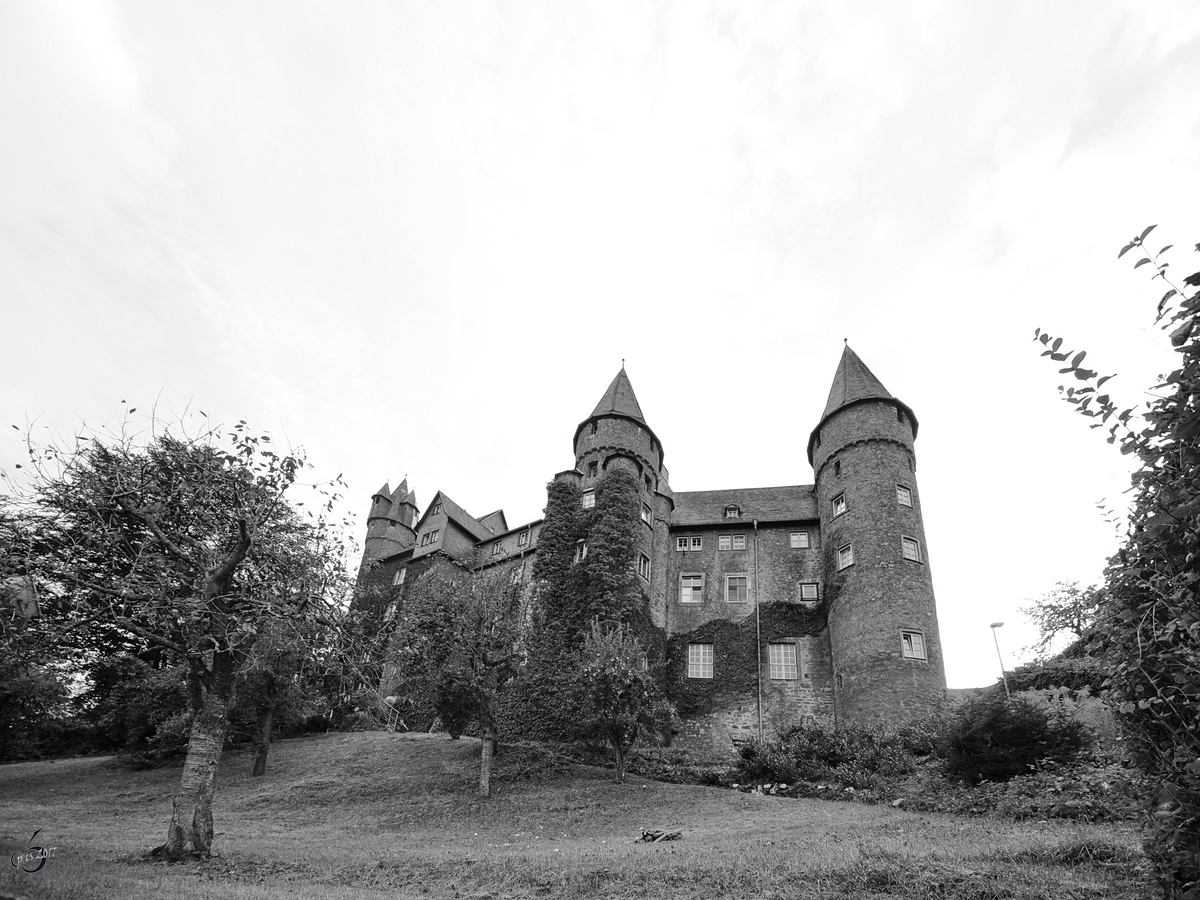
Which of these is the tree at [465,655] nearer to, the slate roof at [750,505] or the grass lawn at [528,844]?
the grass lawn at [528,844]

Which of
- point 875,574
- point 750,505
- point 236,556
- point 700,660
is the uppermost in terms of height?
point 750,505

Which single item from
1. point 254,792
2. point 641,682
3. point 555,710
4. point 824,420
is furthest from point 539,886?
point 824,420

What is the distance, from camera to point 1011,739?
15.8 metres

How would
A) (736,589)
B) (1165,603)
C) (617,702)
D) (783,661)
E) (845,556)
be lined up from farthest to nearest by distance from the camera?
1. (736,589)
2. (783,661)
3. (845,556)
4. (617,702)
5. (1165,603)

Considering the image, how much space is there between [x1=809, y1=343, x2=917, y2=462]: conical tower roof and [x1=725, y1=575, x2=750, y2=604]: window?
7.73 metres

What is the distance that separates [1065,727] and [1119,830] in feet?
22.0

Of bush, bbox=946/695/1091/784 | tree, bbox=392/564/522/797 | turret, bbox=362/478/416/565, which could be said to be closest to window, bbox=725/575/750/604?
tree, bbox=392/564/522/797

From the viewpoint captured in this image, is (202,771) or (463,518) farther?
(463,518)

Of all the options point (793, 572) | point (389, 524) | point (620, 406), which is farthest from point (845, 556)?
point (389, 524)

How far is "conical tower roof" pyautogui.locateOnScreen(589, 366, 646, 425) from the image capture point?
3591 centimetres

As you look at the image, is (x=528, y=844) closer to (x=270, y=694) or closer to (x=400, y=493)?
(x=270, y=694)

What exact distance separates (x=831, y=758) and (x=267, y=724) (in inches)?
831

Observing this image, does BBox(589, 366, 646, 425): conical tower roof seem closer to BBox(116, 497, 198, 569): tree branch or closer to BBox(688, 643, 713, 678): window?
BBox(688, 643, 713, 678): window

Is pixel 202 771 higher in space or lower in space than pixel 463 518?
lower
